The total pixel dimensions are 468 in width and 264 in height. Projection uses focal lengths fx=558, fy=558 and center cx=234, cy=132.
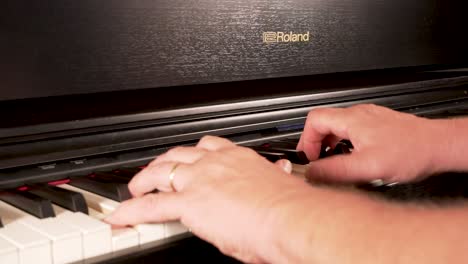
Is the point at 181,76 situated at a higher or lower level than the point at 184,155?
higher

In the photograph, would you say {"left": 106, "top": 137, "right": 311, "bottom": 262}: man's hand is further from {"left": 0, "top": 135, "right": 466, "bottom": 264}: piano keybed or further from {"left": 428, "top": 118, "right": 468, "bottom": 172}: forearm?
{"left": 428, "top": 118, "right": 468, "bottom": 172}: forearm

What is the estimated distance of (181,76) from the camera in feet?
3.80

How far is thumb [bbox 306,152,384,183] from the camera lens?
0.98 m

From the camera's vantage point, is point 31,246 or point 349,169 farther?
point 349,169

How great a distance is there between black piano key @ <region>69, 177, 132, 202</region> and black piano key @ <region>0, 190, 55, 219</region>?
95mm

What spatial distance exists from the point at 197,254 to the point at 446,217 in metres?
0.35

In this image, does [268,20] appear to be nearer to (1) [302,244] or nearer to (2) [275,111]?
(2) [275,111]

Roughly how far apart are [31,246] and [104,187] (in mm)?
219

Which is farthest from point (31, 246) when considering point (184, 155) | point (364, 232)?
point (364, 232)

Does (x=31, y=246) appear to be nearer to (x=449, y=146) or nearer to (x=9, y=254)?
(x=9, y=254)

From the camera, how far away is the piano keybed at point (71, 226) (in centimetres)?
66

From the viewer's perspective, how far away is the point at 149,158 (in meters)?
1.04

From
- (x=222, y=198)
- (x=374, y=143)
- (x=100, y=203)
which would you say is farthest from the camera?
(x=374, y=143)

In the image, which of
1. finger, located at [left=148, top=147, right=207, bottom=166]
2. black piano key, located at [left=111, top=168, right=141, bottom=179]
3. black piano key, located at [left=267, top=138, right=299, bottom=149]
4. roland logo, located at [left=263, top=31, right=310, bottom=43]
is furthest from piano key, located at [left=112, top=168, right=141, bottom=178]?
roland logo, located at [left=263, top=31, right=310, bottom=43]
